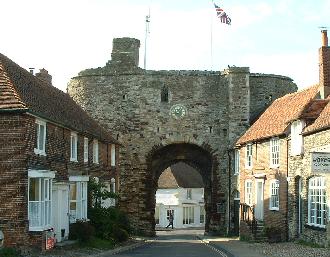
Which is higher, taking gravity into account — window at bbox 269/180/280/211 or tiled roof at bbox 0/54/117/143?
tiled roof at bbox 0/54/117/143

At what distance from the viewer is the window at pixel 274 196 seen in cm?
3281

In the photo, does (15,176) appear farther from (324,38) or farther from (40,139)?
(324,38)

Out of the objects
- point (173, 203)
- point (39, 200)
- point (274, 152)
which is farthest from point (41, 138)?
point (173, 203)

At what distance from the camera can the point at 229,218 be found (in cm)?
4466

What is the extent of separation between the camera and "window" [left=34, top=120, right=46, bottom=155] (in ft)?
80.2

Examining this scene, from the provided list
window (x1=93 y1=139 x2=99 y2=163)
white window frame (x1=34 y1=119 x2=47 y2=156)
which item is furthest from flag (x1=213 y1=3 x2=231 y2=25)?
white window frame (x1=34 y1=119 x2=47 y2=156)

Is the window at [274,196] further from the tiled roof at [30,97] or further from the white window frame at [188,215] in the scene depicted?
the white window frame at [188,215]

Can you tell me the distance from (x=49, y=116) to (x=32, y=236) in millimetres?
5024

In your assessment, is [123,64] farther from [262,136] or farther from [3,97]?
[3,97]

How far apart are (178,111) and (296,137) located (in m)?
16.7

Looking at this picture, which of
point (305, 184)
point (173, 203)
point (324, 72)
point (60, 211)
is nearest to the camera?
point (60, 211)

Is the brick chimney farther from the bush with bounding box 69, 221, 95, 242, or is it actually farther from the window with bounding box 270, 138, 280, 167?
the bush with bounding box 69, 221, 95, 242

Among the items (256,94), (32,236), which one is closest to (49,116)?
(32,236)

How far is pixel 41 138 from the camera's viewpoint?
82.2ft
